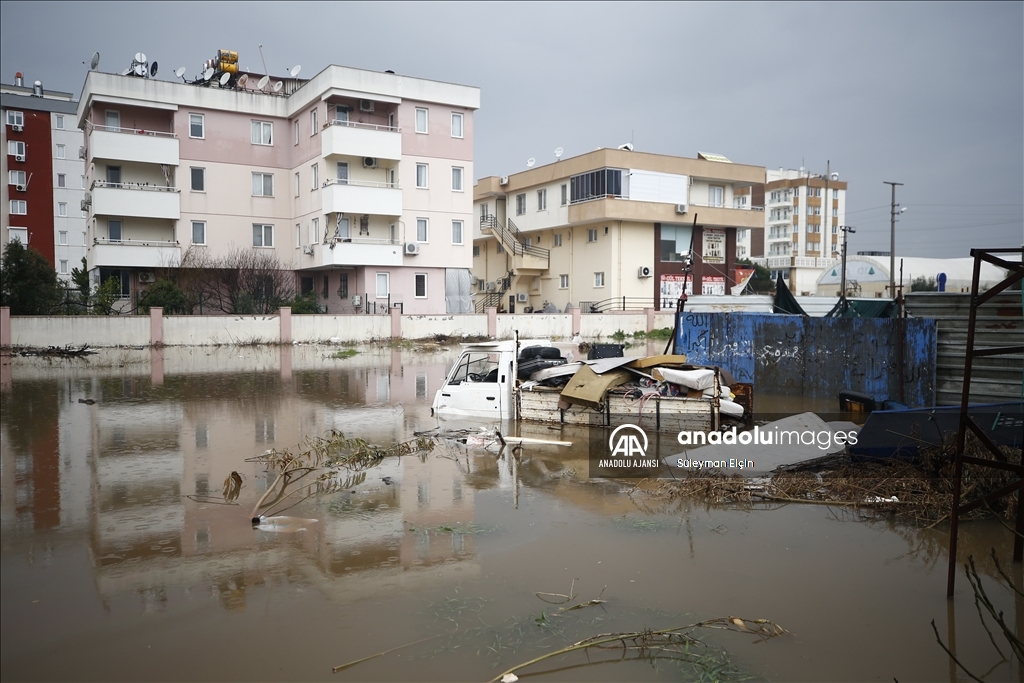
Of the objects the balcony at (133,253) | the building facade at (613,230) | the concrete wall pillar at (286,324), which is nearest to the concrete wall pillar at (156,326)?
the concrete wall pillar at (286,324)

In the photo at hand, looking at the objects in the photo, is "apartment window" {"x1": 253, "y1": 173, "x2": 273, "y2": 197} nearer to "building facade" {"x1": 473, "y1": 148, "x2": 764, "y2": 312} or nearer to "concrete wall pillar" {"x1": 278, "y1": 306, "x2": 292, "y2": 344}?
"concrete wall pillar" {"x1": 278, "y1": 306, "x2": 292, "y2": 344}

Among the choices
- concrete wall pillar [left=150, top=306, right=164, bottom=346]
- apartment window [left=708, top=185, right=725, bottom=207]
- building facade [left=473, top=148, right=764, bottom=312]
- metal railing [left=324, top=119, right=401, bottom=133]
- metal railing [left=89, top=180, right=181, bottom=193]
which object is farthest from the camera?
apartment window [left=708, top=185, right=725, bottom=207]

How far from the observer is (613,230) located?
45062mm

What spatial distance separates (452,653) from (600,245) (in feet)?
138

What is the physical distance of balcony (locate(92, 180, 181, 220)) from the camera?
36250 mm

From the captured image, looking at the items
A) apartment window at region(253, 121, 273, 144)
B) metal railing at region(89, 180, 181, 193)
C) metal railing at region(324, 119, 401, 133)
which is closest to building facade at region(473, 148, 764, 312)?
metal railing at region(324, 119, 401, 133)

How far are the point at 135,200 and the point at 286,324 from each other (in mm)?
12076

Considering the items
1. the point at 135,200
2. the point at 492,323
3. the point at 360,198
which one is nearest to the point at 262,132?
the point at 135,200

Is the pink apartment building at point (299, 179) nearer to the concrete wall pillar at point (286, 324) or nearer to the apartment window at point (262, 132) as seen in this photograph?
the apartment window at point (262, 132)

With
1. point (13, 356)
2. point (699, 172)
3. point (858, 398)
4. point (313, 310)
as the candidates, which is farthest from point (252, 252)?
point (858, 398)

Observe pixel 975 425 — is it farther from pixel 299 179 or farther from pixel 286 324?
pixel 299 179

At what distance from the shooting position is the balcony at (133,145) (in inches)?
1420

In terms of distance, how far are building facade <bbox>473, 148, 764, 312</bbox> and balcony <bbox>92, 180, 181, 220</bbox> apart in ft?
66.2

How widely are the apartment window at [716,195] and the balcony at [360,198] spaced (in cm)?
2080
